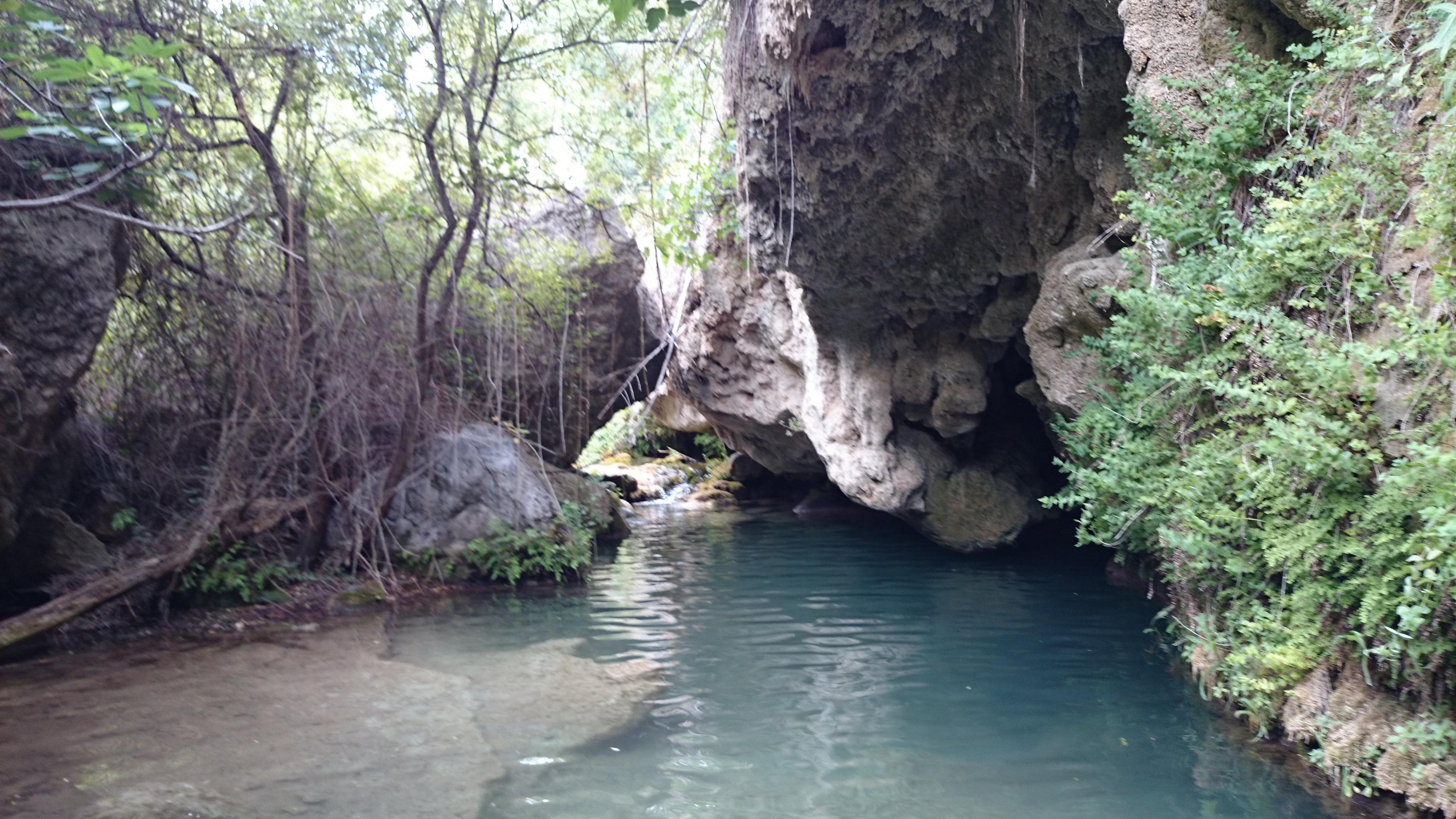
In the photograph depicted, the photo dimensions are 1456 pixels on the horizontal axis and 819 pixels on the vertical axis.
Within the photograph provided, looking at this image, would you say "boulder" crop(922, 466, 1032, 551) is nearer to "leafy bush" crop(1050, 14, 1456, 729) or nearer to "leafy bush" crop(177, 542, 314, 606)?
"leafy bush" crop(1050, 14, 1456, 729)

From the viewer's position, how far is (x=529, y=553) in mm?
10086

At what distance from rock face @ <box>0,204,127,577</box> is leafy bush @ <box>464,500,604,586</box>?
4031 mm

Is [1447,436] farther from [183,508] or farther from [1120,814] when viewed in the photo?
[183,508]

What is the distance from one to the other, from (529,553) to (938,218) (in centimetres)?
551

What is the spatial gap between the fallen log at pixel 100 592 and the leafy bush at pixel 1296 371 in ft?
23.7

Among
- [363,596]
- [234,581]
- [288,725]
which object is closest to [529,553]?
[363,596]

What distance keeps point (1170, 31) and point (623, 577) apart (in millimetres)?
7368

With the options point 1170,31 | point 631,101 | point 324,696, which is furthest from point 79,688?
point 1170,31

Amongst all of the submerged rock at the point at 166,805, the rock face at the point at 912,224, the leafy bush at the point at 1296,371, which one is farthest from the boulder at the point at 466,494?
the leafy bush at the point at 1296,371

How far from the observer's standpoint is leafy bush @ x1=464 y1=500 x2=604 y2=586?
32.6 feet

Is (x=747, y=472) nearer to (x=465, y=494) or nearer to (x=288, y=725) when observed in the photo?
(x=465, y=494)

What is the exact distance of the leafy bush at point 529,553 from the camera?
9930 millimetres

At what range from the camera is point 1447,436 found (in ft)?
12.3

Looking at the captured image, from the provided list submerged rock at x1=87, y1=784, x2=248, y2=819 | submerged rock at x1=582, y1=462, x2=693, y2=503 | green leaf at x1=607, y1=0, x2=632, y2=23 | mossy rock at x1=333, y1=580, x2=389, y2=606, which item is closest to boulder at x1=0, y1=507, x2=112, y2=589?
mossy rock at x1=333, y1=580, x2=389, y2=606
